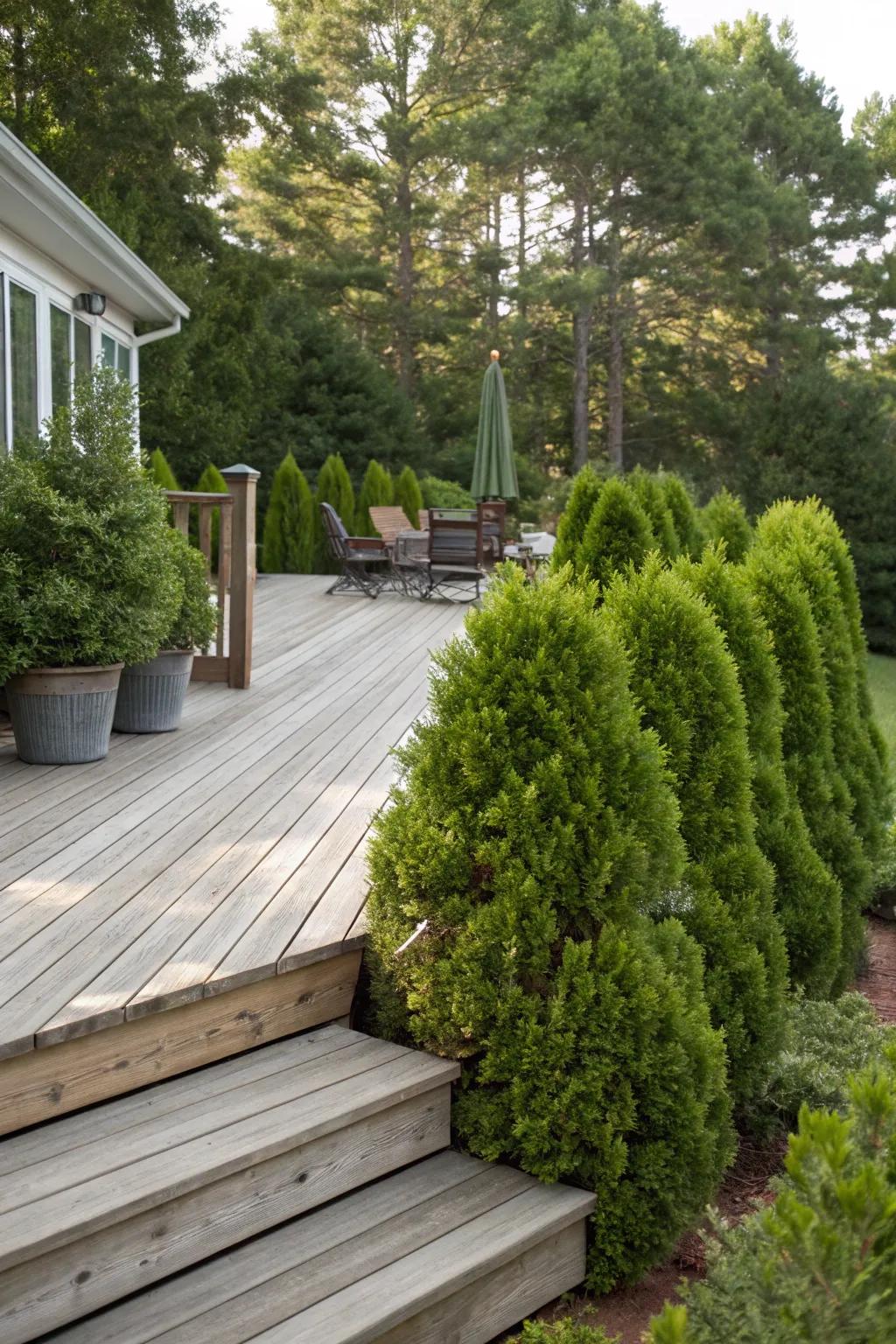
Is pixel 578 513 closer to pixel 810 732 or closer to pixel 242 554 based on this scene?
pixel 810 732

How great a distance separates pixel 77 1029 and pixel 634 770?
4.20ft

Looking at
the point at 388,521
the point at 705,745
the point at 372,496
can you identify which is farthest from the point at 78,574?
the point at 372,496

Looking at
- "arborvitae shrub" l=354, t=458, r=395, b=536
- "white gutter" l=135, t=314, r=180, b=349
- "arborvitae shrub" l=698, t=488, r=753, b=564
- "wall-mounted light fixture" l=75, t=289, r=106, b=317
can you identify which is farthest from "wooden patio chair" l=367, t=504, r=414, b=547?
"arborvitae shrub" l=698, t=488, r=753, b=564

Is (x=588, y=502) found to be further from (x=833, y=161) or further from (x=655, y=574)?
(x=833, y=161)

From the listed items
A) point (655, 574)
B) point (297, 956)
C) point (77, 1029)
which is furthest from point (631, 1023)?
point (655, 574)

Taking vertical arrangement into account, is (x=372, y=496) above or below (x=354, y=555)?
above

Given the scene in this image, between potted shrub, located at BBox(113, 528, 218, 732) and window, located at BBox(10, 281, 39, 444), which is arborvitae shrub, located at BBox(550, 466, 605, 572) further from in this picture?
window, located at BBox(10, 281, 39, 444)

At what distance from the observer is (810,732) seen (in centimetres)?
452

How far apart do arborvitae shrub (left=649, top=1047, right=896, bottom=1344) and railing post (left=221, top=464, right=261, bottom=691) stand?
4651mm

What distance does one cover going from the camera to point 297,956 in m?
2.60

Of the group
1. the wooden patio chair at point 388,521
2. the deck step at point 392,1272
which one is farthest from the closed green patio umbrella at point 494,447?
the deck step at point 392,1272

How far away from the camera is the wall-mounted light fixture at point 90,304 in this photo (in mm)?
8227

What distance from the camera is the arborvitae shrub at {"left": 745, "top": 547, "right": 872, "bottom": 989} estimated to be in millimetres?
4445

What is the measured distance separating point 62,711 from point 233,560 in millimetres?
1794
